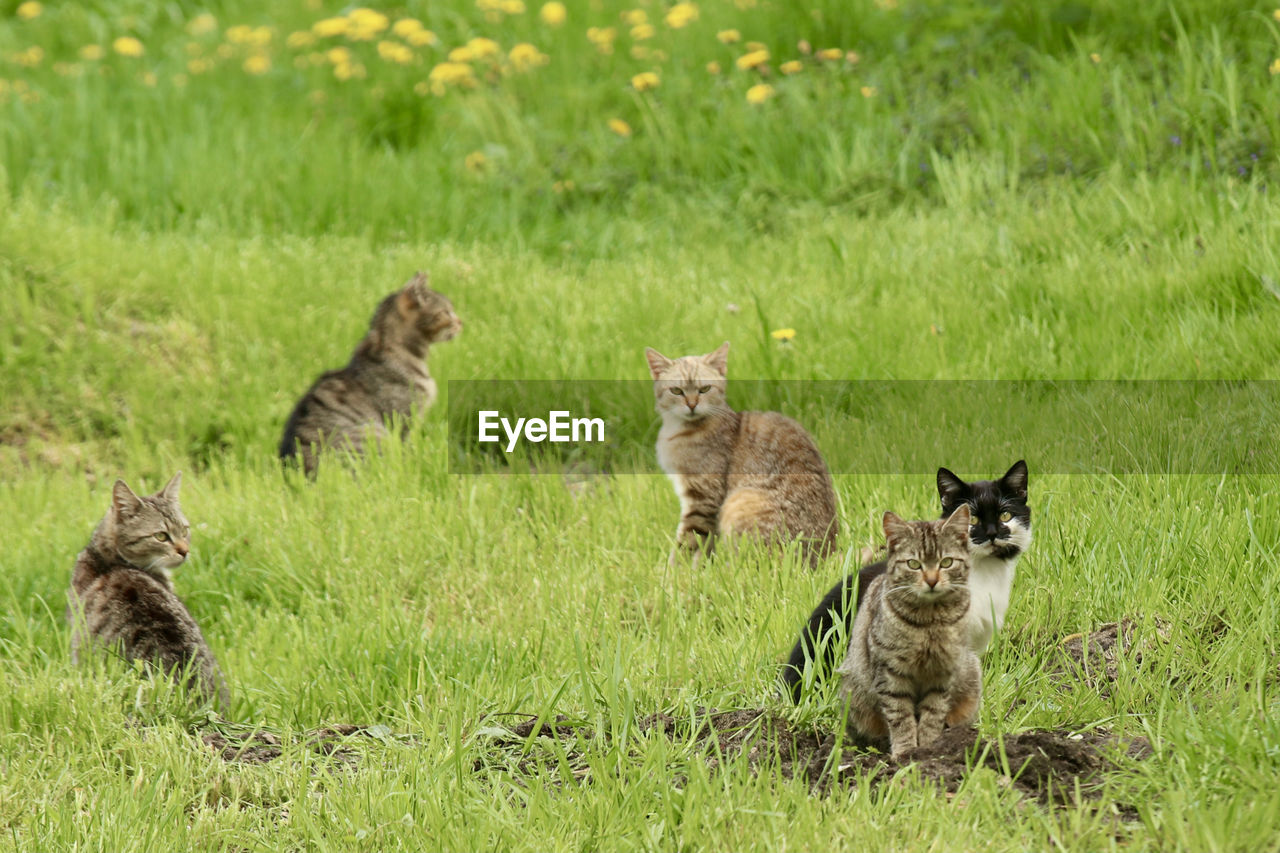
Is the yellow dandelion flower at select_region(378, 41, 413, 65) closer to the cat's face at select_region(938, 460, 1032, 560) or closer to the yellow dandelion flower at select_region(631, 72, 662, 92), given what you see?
the yellow dandelion flower at select_region(631, 72, 662, 92)

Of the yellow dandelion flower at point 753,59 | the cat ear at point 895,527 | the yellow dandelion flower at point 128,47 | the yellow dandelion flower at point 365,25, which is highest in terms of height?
the yellow dandelion flower at point 365,25

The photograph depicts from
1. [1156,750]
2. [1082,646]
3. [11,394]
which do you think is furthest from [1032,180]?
[11,394]

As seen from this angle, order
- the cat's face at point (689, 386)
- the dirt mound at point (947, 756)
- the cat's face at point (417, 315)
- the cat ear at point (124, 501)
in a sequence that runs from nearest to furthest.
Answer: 1. the dirt mound at point (947, 756)
2. the cat ear at point (124, 501)
3. the cat's face at point (689, 386)
4. the cat's face at point (417, 315)

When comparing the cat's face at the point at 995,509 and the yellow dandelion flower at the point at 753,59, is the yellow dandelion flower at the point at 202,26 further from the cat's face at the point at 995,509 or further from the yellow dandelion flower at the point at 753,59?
the cat's face at the point at 995,509

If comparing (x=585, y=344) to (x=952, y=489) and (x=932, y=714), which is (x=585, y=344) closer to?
(x=952, y=489)

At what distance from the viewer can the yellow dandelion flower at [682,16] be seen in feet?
35.8

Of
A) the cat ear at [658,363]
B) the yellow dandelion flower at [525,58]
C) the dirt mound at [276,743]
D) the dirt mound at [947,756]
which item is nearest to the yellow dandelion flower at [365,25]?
the yellow dandelion flower at [525,58]

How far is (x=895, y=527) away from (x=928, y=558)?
0.13m

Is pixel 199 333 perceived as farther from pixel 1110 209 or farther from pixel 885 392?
pixel 1110 209

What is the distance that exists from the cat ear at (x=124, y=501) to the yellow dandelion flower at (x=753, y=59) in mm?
6543

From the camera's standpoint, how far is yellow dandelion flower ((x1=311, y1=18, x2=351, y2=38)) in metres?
11.7

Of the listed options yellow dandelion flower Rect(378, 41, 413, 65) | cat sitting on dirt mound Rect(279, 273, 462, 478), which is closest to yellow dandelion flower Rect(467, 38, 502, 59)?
yellow dandelion flower Rect(378, 41, 413, 65)

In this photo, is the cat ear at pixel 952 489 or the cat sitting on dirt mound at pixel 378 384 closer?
the cat ear at pixel 952 489

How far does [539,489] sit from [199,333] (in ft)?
10.5
